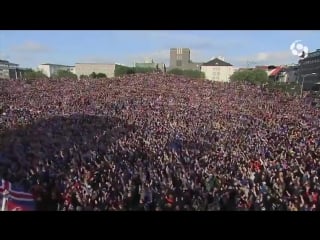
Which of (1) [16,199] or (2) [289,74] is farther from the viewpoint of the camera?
(2) [289,74]

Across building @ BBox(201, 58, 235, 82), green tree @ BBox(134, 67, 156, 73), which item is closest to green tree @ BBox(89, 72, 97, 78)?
green tree @ BBox(134, 67, 156, 73)

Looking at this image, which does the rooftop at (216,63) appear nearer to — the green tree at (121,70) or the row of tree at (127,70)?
the row of tree at (127,70)

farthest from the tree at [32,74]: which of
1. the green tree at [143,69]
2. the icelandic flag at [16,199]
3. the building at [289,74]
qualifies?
the building at [289,74]

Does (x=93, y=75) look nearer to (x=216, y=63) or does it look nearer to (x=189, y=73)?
(x=189, y=73)

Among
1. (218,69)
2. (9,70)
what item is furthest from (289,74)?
(9,70)
